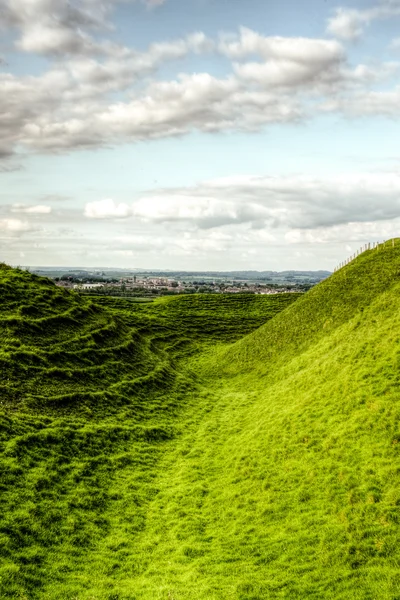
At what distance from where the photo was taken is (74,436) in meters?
30.0

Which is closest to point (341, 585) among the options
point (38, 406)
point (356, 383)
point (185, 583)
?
point (185, 583)

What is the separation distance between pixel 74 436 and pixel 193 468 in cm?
858

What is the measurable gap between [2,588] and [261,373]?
39.3 m

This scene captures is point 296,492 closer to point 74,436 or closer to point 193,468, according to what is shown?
point 193,468

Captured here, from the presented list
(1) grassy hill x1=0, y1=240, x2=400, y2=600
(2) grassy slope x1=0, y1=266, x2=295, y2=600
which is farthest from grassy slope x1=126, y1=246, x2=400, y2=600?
(2) grassy slope x1=0, y1=266, x2=295, y2=600

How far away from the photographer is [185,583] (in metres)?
17.6

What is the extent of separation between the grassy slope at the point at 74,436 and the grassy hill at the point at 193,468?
0.38 feet

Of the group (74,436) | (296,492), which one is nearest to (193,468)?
(74,436)

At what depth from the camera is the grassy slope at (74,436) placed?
745 inches

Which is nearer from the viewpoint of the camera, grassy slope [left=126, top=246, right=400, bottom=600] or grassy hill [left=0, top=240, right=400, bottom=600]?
grassy slope [left=126, top=246, right=400, bottom=600]

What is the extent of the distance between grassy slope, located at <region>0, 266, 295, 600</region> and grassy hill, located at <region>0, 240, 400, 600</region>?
0.12 meters

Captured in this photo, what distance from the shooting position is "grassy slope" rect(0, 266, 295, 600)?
1892 cm

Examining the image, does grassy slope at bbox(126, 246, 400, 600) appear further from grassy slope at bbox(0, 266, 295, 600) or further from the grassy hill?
grassy slope at bbox(0, 266, 295, 600)

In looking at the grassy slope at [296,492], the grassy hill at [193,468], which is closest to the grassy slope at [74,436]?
the grassy hill at [193,468]
